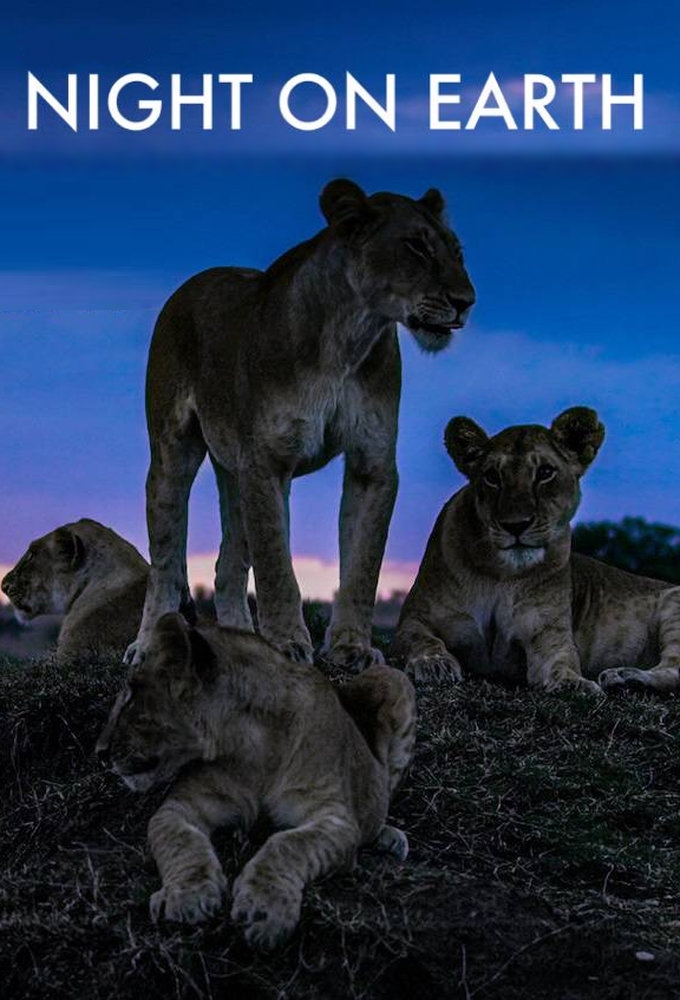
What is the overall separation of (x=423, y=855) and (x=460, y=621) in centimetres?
285

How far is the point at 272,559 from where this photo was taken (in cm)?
741

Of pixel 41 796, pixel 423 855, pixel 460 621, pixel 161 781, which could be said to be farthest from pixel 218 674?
pixel 460 621

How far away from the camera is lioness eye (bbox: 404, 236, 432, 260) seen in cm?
729

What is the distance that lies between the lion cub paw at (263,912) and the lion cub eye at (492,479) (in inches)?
152

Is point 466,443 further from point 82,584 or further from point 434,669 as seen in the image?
point 82,584

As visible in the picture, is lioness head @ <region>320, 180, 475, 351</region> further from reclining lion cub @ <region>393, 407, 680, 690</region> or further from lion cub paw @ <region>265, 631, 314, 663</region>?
lion cub paw @ <region>265, 631, 314, 663</region>

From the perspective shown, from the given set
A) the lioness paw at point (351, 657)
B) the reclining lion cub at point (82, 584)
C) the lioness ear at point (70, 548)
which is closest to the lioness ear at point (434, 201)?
the lioness paw at point (351, 657)

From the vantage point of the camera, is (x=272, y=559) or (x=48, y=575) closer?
(x=272, y=559)

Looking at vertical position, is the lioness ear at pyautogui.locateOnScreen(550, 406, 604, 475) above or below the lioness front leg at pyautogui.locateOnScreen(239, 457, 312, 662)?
above

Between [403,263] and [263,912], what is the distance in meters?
3.51

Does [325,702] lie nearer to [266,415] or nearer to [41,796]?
[41,796]

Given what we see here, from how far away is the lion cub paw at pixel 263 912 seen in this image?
438 centimetres

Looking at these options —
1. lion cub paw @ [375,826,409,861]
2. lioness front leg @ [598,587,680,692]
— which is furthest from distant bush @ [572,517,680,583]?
lion cub paw @ [375,826,409,861]

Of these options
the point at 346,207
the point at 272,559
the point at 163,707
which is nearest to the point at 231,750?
the point at 163,707
